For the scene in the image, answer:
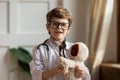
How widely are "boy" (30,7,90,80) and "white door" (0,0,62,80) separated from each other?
0.61 meters

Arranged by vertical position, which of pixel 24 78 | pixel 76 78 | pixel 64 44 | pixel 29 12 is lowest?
pixel 24 78

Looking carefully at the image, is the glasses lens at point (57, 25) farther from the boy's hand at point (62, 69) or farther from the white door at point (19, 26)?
the white door at point (19, 26)

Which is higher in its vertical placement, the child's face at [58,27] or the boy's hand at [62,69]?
the child's face at [58,27]

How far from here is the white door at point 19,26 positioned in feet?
6.21

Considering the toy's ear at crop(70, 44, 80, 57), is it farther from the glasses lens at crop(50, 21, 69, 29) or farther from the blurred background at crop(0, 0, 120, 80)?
the blurred background at crop(0, 0, 120, 80)

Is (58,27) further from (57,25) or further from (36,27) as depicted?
(36,27)

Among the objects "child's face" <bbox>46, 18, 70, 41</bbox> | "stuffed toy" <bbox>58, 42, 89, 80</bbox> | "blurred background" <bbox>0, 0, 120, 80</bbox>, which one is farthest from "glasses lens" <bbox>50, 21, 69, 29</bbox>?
"blurred background" <bbox>0, 0, 120, 80</bbox>

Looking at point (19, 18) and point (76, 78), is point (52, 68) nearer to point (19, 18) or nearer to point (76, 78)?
point (76, 78)

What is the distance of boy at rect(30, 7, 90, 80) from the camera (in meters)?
1.27

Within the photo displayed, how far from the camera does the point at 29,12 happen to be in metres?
1.91

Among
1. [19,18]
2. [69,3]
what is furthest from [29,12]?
[69,3]

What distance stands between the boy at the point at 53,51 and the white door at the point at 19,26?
24.1 inches

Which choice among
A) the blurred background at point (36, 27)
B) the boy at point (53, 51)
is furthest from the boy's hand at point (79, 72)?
the blurred background at point (36, 27)

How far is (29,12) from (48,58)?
0.69 meters
